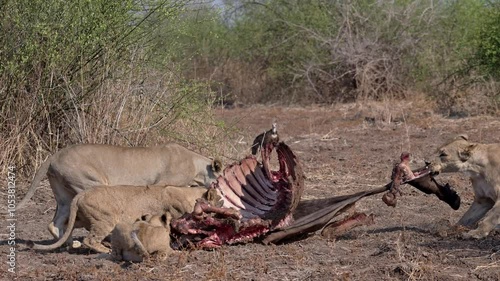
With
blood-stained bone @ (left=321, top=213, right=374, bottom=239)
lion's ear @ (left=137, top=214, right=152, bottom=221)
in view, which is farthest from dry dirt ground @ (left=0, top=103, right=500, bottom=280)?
lion's ear @ (left=137, top=214, right=152, bottom=221)

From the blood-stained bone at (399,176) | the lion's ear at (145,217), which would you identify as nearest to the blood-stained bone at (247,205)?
the lion's ear at (145,217)

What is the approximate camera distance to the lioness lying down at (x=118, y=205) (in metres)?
7.47

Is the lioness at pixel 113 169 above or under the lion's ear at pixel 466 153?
under

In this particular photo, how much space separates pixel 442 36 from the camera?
22.9 meters

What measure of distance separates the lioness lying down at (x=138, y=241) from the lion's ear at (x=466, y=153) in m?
2.92

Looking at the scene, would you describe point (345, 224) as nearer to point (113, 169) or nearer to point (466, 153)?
point (466, 153)

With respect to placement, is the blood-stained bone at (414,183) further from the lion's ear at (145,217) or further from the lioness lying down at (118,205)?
the lion's ear at (145,217)

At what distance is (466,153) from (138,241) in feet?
10.8

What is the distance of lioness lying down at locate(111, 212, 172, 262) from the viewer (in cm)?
687

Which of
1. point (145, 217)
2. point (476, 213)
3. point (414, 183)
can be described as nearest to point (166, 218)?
point (145, 217)

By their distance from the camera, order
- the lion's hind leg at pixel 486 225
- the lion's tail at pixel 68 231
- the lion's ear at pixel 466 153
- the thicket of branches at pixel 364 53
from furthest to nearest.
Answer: the thicket of branches at pixel 364 53 → the lion's ear at pixel 466 153 → the lion's hind leg at pixel 486 225 → the lion's tail at pixel 68 231

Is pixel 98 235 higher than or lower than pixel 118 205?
lower

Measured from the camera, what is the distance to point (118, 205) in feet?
24.8

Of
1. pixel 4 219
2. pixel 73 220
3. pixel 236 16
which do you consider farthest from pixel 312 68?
pixel 73 220
